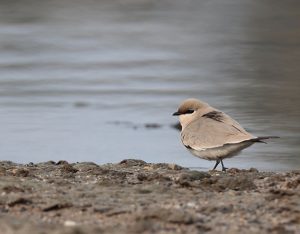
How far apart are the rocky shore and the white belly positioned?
27 cm

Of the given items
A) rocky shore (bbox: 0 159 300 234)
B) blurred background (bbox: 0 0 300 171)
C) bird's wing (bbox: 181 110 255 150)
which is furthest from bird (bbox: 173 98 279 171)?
blurred background (bbox: 0 0 300 171)

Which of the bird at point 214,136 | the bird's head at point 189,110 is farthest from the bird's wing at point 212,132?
the bird's head at point 189,110

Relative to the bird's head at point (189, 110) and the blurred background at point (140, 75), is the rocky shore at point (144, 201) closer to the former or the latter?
the bird's head at point (189, 110)

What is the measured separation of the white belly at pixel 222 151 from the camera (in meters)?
7.92

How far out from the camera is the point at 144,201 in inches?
243

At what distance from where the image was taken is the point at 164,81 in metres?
13.9

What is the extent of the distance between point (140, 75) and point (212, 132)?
6260mm

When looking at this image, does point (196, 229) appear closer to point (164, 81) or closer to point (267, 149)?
point (267, 149)

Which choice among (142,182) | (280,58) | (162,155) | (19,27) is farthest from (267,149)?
(19,27)

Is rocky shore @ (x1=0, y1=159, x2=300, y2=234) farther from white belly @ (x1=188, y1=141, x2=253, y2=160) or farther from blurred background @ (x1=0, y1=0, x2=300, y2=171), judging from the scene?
blurred background @ (x1=0, y1=0, x2=300, y2=171)

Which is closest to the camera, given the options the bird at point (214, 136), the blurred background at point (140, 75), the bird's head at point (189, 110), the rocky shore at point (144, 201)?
the rocky shore at point (144, 201)

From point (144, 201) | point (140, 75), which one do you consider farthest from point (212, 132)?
point (140, 75)

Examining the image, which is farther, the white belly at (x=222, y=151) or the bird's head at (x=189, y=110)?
the bird's head at (x=189, y=110)

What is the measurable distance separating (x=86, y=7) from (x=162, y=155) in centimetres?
1185
